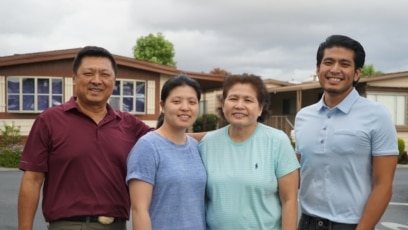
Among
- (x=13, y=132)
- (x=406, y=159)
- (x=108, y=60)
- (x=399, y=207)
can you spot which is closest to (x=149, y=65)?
(x=13, y=132)

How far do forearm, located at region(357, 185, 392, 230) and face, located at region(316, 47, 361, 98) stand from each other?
2.20 ft

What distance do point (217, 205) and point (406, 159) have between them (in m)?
20.3

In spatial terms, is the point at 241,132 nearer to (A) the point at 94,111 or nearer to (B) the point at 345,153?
(B) the point at 345,153

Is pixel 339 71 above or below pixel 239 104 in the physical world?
above

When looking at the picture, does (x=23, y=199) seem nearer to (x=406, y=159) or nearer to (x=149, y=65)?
(x=149, y=65)

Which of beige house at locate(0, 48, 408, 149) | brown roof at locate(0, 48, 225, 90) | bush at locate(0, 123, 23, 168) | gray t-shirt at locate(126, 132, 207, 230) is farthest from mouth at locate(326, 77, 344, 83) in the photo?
beige house at locate(0, 48, 408, 149)

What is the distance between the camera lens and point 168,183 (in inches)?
120

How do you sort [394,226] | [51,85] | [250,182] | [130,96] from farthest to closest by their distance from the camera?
[130,96]
[51,85]
[394,226]
[250,182]

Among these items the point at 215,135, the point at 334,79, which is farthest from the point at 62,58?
the point at 334,79

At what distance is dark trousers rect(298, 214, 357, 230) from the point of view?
127 inches

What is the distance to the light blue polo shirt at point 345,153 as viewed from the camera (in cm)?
312

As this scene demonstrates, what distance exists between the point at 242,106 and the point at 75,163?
1.16 m

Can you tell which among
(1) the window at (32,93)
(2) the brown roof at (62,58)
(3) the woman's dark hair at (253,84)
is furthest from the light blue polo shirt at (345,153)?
(1) the window at (32,93)

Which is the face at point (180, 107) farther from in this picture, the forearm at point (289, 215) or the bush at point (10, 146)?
the bush at point (10, 146)
